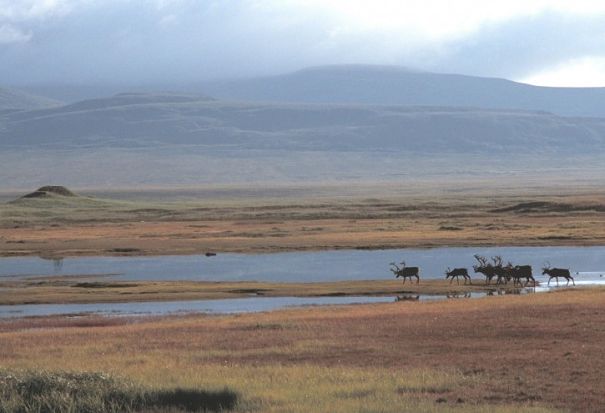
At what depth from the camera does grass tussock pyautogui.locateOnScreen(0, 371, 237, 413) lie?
57.2ft

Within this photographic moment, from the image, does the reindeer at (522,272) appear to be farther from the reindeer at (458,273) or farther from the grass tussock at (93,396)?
the grass tussock at (93,396)

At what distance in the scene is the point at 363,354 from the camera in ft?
74.1

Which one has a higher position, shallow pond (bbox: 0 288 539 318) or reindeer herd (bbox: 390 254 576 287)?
reindeer herd (bbox: 390 254 576 287)

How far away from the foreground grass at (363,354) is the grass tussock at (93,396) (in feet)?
1.25

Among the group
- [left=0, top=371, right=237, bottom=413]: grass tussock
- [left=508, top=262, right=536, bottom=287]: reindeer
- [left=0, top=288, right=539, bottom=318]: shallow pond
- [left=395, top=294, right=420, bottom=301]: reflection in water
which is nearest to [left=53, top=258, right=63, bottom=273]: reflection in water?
[left=0, top=288, right=539, bottom=318]: shallow pond

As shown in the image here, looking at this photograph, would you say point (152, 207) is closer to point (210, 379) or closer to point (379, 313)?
point (379, 313)

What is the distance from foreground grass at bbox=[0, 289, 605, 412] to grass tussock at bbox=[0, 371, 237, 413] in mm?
381

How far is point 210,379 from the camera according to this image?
1953 centimetres

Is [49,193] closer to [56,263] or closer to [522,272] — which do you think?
[56,263]

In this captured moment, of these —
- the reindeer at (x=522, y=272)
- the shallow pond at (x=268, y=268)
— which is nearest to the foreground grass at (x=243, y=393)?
the shallow pond at (x=268, y=268)

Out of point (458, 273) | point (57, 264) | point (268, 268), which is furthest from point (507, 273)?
point (57, 264)

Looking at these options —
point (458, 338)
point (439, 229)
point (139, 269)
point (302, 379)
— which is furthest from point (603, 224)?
point (302, 379)

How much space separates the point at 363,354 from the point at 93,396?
21.3ft

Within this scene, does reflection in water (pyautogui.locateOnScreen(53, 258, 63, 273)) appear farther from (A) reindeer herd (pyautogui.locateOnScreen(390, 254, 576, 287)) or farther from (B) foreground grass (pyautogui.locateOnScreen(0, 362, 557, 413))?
(B) foreground grass (pyautogui.locateOnScreen(0, 362, 557, 413))
